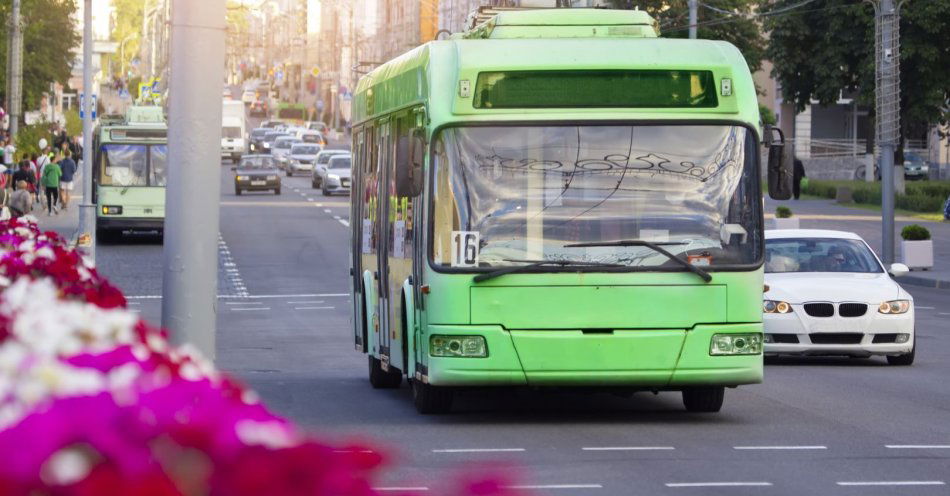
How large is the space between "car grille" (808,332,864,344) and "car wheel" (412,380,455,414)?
5.72m

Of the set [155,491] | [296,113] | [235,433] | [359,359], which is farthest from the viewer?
[296,113]

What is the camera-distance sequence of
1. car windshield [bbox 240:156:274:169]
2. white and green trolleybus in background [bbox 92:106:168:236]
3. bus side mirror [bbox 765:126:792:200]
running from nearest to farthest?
bus side mirror [bbox 765:126:792:200] → white and green trolleybus in background [bbox 92:106:168:236] → car windshield [bbox 240:156:274:169]

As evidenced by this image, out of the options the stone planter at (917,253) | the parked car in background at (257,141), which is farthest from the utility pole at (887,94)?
the parked car in background at (257,141)

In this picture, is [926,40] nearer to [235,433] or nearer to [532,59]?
[532,59]

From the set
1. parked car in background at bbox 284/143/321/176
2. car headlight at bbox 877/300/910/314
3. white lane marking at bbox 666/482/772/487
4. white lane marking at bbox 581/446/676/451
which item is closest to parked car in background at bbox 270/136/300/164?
parked car in background at bbox 284/143/321/176

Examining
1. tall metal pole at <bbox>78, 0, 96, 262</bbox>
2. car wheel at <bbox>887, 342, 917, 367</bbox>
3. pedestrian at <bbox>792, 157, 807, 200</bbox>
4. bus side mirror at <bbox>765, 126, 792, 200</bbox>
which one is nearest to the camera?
bus side mirror at <bbox>765, 126, 792, 200</bbox>

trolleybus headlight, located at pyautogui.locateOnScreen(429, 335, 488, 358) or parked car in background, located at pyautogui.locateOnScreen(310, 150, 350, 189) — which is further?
parked car in background, located at pyautogui.locateOnScreen(310, 150, 350, 189)

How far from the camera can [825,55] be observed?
2458 inches

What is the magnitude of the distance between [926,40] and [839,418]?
152 feet

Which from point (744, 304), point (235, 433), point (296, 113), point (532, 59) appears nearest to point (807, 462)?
point (744, 304)

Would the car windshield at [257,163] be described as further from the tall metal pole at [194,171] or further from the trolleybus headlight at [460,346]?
the tall metal pole at [194,171]

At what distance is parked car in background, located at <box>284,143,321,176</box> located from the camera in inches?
3610

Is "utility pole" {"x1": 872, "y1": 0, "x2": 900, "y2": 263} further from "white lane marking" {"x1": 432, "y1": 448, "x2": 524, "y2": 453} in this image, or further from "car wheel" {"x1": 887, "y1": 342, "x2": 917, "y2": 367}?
"white lane marking" {"x1": 432, "y1": 448, "x2": 524, "y2": 453}

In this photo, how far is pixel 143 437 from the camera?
230 cm
